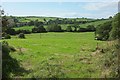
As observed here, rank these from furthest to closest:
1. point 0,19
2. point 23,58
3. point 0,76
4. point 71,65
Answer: point 23,58, point 0,19, point 71,65, point 0,76

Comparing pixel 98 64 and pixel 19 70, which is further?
pixel 98 64

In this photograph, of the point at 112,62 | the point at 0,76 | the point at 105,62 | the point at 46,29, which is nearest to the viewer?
the point at 0,76

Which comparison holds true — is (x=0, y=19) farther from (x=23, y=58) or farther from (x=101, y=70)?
(x=101, y=70)

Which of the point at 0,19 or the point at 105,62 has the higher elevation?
the point at 0,19

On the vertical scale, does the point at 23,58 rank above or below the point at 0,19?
below

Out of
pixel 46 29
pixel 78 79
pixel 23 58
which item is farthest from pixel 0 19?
pixel 46 29

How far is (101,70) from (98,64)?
1.46 meters

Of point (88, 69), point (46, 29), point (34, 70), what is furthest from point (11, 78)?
point (46, 29)

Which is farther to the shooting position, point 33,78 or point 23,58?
point 23,58

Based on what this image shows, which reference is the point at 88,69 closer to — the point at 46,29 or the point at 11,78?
the point at 11,78

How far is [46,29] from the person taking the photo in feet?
234

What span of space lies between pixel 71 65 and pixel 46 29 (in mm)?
52948

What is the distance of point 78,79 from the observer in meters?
14.5

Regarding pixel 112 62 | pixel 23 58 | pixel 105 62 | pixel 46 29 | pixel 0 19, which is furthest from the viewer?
pixel 46 29
